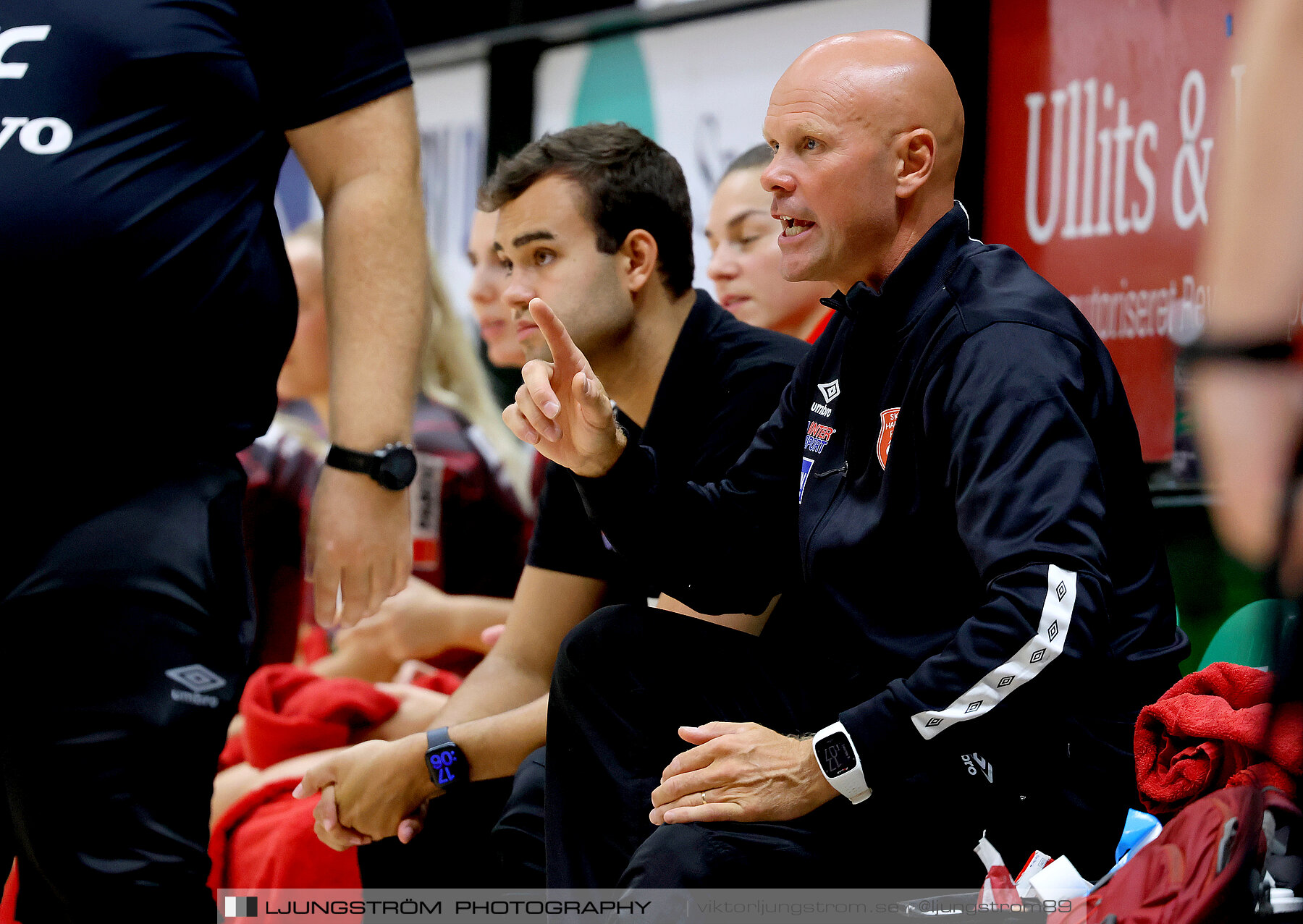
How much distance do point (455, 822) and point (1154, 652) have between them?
1133 mm

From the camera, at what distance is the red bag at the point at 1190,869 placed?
3.74ft

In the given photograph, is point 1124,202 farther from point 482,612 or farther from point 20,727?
point 20,727

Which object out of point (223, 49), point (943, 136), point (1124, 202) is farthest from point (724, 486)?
point (1124, 202)

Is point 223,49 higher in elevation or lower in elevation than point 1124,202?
higher

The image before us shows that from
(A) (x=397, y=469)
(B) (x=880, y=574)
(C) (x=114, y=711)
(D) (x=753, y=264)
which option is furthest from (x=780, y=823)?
(D) (x=753, y=264)

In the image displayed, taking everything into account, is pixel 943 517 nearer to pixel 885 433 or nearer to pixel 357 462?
pixel 885 433

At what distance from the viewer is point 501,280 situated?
3562 millimetres

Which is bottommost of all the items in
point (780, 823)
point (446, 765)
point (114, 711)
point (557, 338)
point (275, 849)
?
point (275, 849)

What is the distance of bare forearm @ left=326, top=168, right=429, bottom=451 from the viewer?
158cm

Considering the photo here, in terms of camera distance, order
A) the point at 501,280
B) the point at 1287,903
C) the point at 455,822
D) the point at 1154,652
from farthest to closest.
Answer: the point at 501,280
the point at 455,822
the point at 1154,652
the point at 1287,903

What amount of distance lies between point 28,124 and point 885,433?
3.41 ft

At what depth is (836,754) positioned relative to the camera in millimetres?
1330

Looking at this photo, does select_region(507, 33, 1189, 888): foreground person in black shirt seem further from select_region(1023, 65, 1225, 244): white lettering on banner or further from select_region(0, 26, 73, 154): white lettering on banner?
select_region(1023, 65, 1225, 244): white lettering on banner

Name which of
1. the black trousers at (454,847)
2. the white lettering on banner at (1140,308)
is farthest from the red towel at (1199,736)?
the white lettering on banner at (1140,308)
